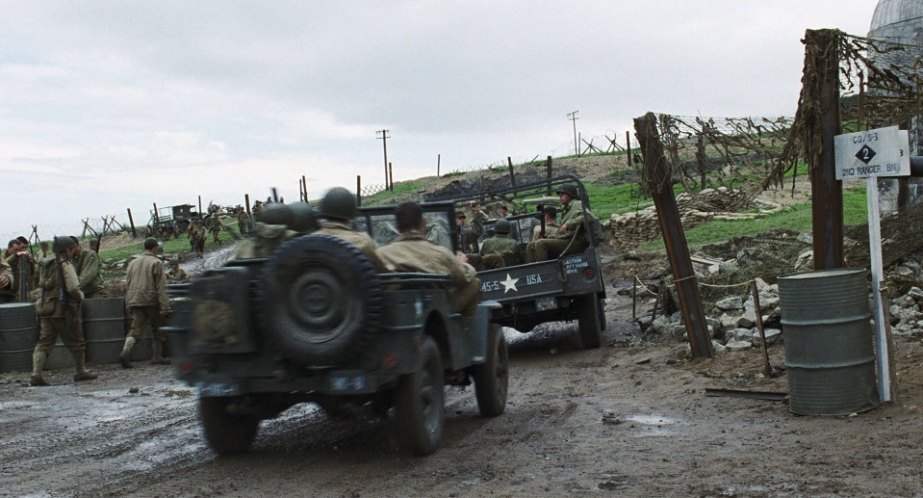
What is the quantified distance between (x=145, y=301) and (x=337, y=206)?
8.34 meters

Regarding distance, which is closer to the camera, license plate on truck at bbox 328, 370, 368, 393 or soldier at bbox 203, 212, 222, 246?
license plate on truck at bbox 328, 370, 368, 393

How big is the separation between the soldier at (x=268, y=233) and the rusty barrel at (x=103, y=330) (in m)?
8.40

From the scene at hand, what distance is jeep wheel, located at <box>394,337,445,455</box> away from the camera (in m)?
6.85

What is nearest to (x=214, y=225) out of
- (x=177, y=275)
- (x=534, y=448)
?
(x=177, y=275)

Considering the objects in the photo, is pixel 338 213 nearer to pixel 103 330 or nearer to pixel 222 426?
pixel 222 426

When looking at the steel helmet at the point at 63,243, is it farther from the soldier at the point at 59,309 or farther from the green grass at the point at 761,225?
the green grass at the point at 761,225

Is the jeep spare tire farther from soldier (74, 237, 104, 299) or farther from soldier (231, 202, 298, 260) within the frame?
soldier (74, 237, 104, 299)

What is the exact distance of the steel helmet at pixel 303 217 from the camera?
7.45 m

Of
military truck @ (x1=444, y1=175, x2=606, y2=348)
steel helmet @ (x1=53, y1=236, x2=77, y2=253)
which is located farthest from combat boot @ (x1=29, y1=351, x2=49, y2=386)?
military truck @ (x1=444, y1=175, x2=606, y2=348)

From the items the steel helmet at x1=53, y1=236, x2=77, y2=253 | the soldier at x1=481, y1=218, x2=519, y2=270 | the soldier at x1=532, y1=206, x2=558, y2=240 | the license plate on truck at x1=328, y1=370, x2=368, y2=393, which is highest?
the steel helmet at x1=53, y1=236, x2=77, y2=253

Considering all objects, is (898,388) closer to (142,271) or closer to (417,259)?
(417,259)

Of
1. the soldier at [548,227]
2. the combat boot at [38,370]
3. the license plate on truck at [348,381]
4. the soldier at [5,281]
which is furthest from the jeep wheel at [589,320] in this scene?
the soldier at [5,281]

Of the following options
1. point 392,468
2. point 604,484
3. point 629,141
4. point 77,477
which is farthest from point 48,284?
point 629,141

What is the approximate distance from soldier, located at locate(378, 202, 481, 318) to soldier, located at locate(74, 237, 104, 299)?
9103 mm
